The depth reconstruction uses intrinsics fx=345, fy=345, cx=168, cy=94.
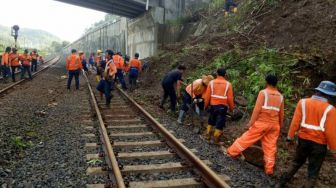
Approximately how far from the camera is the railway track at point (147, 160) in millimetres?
5023

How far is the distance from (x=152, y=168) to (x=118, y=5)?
20.8 meters

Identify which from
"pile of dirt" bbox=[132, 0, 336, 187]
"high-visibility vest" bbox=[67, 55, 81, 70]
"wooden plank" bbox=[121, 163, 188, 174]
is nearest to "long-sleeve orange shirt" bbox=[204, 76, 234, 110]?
"pile of dirt" bbox=[132, 0, 336, 187]

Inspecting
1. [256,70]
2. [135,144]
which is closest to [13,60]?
[256,70]

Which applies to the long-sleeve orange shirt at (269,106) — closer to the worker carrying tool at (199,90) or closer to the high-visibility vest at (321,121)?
the high-visibility vest at (321,121)

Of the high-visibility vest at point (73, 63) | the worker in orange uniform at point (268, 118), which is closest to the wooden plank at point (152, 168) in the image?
the worker in orange uniform at point (268, 118)

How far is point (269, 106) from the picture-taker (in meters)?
6.21

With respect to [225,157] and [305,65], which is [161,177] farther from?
[305,65]

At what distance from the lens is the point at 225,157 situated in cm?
665

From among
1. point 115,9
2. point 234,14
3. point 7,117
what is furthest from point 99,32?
point 7,117

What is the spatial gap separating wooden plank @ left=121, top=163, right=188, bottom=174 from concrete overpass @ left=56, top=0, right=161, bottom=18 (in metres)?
18.9

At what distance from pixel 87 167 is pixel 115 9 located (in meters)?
21.8

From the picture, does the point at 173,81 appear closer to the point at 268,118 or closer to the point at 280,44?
the point at 280,44

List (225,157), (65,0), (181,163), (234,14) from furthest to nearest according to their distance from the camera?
(65,0) → (234,14) → (225,157) → (181,163)

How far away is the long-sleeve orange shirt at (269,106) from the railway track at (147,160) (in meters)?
1.35
